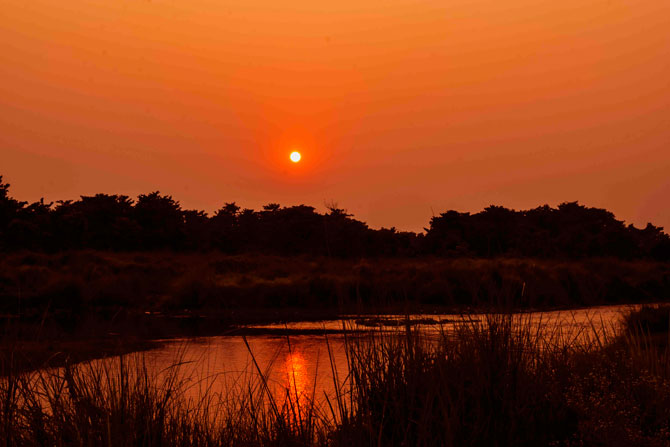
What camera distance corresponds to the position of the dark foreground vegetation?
12.9 ft

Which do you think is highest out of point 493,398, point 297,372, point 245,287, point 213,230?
point 213,230

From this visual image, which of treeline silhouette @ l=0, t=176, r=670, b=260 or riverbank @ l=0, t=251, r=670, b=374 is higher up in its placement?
treeline silhouette @ l=0, t=176, r=670, b=260

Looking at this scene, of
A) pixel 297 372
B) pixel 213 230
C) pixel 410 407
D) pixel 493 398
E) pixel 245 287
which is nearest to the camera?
pixel 410 407

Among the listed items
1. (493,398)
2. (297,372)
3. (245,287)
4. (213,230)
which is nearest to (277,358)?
(297,372)

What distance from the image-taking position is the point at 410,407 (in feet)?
14.4

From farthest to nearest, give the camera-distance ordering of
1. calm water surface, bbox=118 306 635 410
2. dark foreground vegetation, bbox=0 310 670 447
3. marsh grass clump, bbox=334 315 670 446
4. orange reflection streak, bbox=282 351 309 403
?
orange reflection streak, bbox=282 351 309 403
calm water surface, bbox=118 306 635 410
marsh grass clump, bbox=334 315 670 446
dark foreground vegetation, bbox=0 310 670 447

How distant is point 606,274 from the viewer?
25328 millimetres

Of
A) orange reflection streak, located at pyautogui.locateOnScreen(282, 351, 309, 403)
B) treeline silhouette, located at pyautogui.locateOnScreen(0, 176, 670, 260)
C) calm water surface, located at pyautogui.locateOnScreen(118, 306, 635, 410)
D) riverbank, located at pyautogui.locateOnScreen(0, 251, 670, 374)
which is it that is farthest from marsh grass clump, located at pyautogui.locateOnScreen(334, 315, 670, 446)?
treeline silhouette, located at pyautogui.locateOnScreen(0, 176, 670, 260)

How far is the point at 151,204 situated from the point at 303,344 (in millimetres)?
31637

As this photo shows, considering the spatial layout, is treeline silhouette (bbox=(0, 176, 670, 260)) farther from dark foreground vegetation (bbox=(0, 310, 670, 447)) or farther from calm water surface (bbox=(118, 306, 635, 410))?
dark foreground vegetation (bbox=(0, 310, 670, 447))

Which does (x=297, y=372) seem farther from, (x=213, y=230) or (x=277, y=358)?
(x=213, y=230)

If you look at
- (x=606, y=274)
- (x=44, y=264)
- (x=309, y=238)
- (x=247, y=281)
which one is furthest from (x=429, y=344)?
(x=309, y=238)

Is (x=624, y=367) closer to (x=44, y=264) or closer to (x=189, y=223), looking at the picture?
(x=44, y=264)

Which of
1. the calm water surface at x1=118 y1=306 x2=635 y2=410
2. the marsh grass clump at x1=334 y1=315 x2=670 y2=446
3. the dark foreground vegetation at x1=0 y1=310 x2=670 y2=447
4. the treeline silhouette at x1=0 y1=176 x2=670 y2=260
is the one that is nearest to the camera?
the dark foreground vegetation at x1=0 y1=310 x2=670 y2=447
